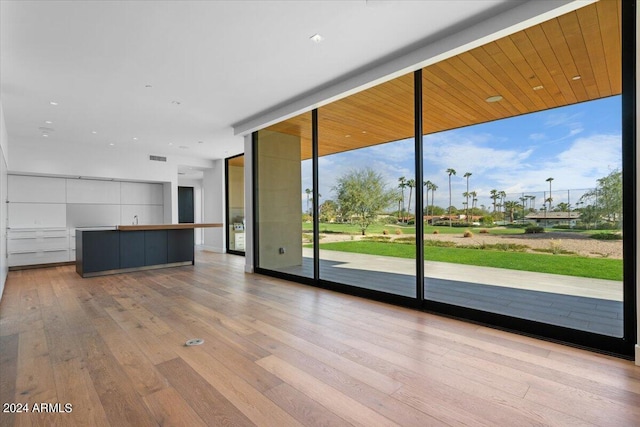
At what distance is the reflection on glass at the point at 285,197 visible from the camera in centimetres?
535

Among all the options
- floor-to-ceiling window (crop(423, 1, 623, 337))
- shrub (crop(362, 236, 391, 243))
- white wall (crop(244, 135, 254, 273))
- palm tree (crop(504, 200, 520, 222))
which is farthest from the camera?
white wall (crop(244, 135, 254, 273))

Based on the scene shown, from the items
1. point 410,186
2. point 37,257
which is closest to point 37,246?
point 37,257

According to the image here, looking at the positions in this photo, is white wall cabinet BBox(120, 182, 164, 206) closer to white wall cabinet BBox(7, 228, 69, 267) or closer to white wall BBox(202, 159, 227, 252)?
white wall BBox(202, 159, 227, 252)

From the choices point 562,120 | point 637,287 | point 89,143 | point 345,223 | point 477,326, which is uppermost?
point 89,143

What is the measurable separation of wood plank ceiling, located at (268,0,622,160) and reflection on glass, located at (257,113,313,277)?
50.9 inches

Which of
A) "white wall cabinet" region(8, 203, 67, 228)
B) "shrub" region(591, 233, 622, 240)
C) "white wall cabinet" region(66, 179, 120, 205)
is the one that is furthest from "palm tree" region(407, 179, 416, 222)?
"white wall cabinet" region(8, 203, 67, 228)

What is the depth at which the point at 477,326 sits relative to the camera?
3143 mm

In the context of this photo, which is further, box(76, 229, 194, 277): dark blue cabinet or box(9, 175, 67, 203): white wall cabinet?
box(9, 175, 67, 203): white wall cabinet

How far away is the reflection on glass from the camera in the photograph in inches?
211

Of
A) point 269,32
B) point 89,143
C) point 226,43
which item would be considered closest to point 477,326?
point 269,32

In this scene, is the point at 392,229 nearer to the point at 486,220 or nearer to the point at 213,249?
the point at 486,220

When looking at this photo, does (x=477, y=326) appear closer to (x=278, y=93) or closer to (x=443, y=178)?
(x=443, y=178)

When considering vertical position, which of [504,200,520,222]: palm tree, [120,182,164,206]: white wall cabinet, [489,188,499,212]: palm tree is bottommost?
[504,200,520,222]: palm tree

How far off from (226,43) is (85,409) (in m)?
3.29
